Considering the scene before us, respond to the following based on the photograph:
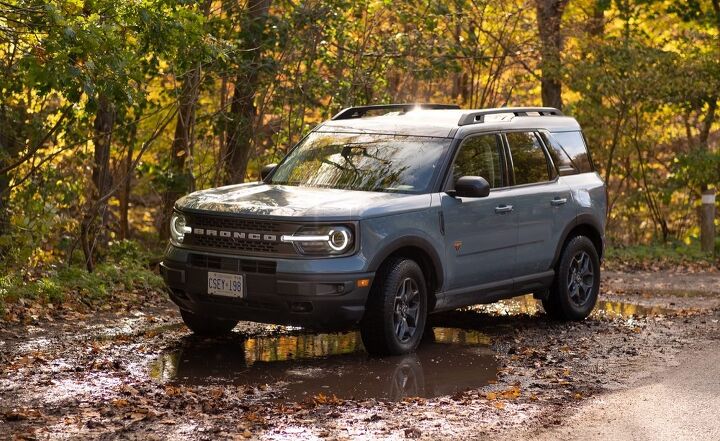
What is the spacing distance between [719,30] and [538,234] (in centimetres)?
1545

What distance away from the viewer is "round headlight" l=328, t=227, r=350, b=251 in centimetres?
886

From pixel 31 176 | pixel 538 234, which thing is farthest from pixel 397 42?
pixel 538 234

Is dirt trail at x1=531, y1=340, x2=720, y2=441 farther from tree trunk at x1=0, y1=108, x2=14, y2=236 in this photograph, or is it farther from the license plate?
tree trunk at x1=0, y1=108, x2=14, y2=236

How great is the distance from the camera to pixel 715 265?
18562mm

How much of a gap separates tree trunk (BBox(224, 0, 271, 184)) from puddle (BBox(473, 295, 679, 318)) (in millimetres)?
4778

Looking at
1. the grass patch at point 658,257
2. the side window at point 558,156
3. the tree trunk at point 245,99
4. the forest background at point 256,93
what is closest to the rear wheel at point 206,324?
the forest background at point 256,93

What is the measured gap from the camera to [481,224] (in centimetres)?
1014

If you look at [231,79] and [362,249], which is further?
[231,79]

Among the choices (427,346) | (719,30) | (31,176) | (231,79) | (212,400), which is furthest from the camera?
(719,30)

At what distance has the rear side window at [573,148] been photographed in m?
11.5

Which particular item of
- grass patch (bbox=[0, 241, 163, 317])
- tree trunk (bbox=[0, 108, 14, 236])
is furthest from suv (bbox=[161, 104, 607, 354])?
tree trunk (bbox=[0, 108, 14, 236])

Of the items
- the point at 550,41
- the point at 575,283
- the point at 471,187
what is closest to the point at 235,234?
the point at 471,187

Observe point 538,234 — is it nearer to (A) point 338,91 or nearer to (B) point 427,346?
(B) point 427,346

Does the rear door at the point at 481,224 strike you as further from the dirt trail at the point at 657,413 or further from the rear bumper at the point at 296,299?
the dirt trail at the point at 657,413
